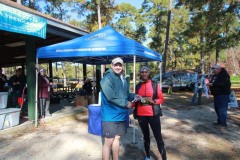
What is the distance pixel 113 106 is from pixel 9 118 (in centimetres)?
442

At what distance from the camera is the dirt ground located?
469 cm

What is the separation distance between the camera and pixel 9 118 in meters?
6.50

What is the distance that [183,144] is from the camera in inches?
209

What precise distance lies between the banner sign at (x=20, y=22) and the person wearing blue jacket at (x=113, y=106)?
372 centimetres

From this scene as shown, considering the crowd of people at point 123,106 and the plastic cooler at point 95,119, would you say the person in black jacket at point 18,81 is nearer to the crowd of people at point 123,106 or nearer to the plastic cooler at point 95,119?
the plastic cooler at point 95,119

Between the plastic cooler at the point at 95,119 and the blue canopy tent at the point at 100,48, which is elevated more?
the blue canopy tent at the point at 100,48

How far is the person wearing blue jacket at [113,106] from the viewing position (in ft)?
10.5

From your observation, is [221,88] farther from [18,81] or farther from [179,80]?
[179,80]

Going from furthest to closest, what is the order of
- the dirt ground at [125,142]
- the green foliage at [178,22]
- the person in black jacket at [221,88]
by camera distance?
1. the green foliage at [178,22]
2. the person in black jacket at [221,88]
3. the dirt ground at [125,142]

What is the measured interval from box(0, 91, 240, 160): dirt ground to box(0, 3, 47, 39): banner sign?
8.89ft

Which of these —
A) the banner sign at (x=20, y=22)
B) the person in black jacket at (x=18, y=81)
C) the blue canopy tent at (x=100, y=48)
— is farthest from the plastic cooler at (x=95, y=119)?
the person in black jacket at (x=18, y=81)

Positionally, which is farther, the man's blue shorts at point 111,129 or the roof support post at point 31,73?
the roof support post at point 31,73

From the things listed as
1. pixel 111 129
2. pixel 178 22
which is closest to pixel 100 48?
pixel 111 129

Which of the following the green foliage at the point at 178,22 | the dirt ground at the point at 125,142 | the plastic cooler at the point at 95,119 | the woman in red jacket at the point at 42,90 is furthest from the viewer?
the green foliage at the point at 178,22
